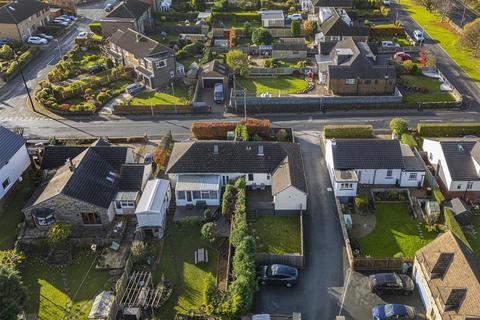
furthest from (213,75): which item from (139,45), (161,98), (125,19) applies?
(125,19)

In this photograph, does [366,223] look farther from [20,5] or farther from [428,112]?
[20,5]

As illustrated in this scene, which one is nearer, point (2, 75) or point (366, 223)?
point (366, 223)

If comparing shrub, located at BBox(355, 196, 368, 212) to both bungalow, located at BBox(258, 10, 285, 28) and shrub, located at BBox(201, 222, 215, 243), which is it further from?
bungalow, located at BBox(258, 10, 285, 28)

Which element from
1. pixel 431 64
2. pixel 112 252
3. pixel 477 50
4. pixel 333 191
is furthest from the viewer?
pixel 477 50

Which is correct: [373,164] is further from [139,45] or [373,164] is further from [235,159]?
[139,45]

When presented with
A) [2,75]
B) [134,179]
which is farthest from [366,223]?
[2,75]

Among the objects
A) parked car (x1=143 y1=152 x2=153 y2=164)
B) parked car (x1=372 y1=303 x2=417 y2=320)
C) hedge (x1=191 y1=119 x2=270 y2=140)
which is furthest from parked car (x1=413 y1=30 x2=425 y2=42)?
parked car (x1=372 y1=303 x2=417 y2=320)
